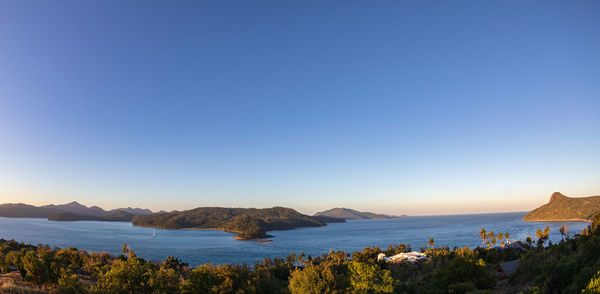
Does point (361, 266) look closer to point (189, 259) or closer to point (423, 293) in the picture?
point (423, 293)

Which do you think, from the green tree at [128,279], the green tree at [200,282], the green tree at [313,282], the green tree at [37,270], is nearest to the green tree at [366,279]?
the green tree at [313,282]

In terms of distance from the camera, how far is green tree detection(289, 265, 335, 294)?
18.2 m

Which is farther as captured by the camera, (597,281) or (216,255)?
(216,255)

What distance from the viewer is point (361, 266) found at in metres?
18.6

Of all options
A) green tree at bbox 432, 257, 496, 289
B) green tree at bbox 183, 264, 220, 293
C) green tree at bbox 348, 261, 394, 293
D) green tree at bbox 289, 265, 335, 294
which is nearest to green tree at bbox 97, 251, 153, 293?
green tree at bbox 183, 264, 220, 293

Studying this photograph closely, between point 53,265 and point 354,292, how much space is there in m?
29.3

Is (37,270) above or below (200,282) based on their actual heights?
below

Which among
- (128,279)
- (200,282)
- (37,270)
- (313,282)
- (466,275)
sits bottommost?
(466,275)

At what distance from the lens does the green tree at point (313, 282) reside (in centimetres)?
1820

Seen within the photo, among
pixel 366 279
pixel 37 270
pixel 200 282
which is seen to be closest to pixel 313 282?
pixel 366 279

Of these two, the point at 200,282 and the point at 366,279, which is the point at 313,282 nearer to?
the point at 366,279

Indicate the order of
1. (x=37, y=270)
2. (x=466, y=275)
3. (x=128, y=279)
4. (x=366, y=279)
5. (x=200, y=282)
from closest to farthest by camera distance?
(x=366, y=279) < (x=128, y=279) < (x=200, y=282) < (x=466, y=275) < (x=37, y=270)

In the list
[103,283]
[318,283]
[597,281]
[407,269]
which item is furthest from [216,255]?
[597,281]

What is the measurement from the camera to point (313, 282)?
18328 mm
